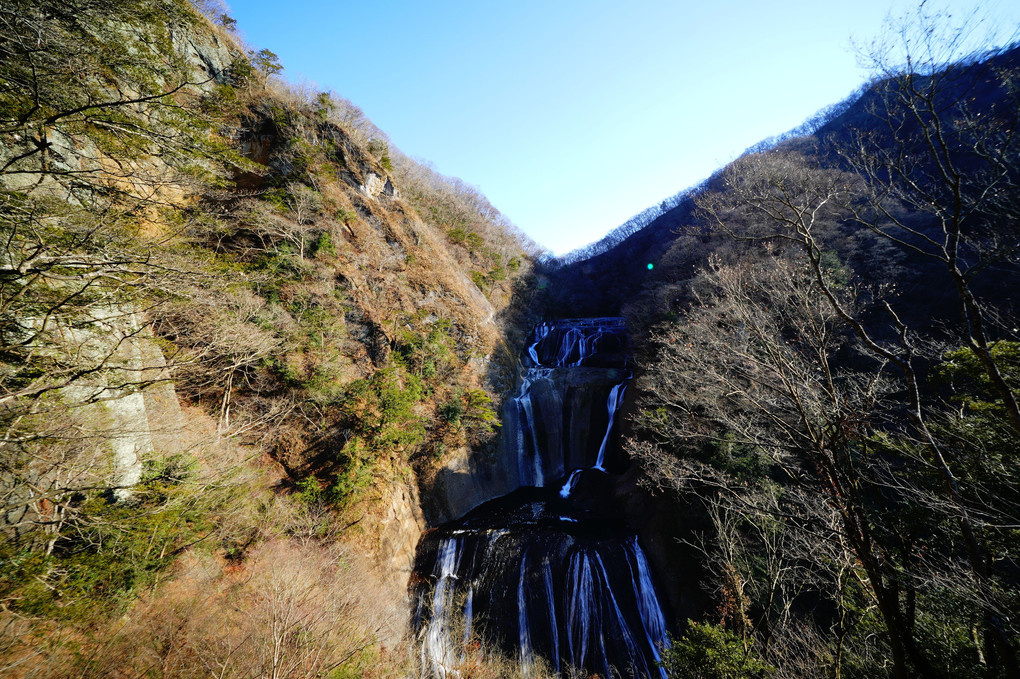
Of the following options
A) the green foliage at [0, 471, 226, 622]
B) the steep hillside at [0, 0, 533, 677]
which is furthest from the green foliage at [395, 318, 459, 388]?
the green foliage at [0, 471, 226, 622]

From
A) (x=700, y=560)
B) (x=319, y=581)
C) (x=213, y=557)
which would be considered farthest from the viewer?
(x=700, y=560)

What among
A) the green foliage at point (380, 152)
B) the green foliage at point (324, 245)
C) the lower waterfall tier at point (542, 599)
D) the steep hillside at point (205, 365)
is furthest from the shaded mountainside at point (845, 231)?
the green foliage at point (380, 152)

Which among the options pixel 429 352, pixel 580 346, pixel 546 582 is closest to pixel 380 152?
pixel 429 352

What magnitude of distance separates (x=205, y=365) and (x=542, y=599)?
44.2 feet

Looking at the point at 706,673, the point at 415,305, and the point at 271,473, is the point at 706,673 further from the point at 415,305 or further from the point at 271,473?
the point at 415,305

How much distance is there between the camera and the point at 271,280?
42.4 ft

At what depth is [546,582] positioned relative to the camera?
1066cm

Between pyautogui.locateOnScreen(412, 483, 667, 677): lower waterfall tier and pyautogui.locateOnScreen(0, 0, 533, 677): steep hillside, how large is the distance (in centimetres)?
137

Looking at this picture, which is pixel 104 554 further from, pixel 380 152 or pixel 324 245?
pixel 380 152

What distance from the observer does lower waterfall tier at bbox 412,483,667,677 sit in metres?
9.38

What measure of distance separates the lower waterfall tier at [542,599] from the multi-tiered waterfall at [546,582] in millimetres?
28

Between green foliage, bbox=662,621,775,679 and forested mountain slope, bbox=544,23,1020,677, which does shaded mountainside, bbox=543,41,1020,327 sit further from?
green foliage, bbox=662,621,775,679

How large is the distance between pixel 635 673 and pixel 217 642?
Result: 995 cm

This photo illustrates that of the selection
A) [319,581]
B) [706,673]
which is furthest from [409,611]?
[706,673]
